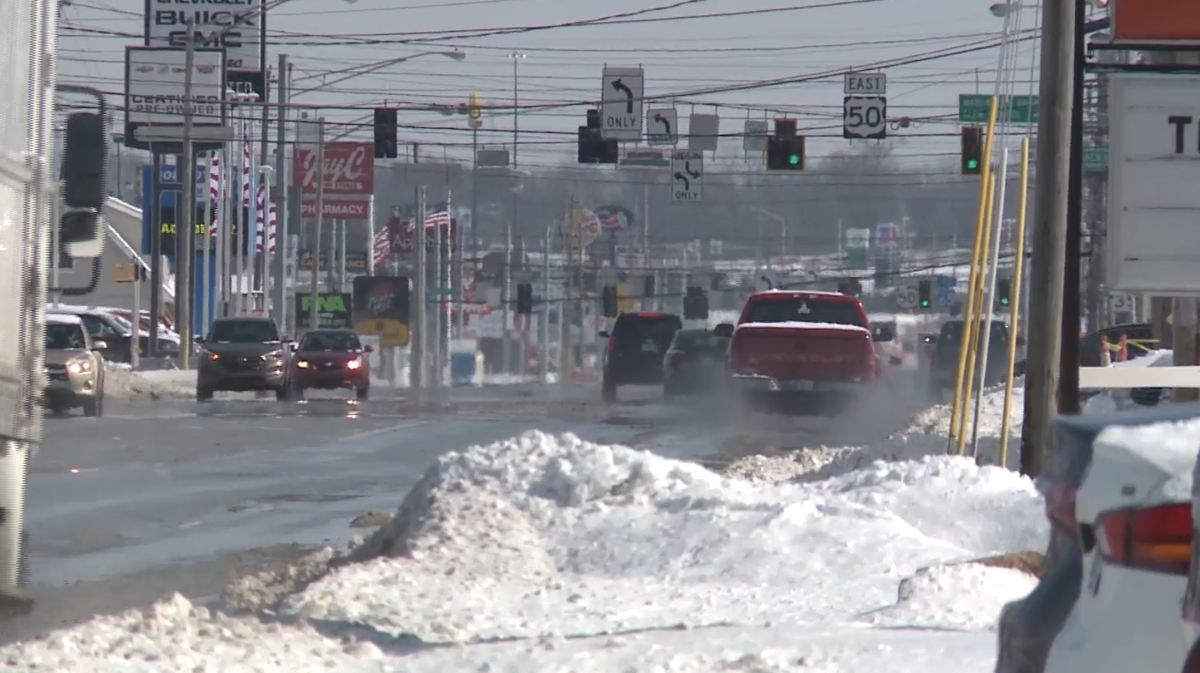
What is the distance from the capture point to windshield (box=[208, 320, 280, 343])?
124ft

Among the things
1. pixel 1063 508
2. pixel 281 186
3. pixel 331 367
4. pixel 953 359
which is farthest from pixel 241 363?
pixel 1063 508

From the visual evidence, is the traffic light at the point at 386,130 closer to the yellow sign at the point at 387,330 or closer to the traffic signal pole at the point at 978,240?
the traffic signal pole at the point at 978,240

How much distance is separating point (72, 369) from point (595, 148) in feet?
47.0

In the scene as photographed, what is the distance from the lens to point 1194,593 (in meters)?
3.72

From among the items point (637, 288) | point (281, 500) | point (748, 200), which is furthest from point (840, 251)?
point (281, 500)

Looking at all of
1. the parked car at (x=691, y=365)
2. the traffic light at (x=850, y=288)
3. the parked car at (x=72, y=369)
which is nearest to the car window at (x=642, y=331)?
the parked car at (x=691, y=365)

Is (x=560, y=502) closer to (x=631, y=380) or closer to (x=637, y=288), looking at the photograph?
(x=631, y=380)

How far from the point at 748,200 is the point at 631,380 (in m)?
115

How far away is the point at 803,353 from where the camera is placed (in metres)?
26.6

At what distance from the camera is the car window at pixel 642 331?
40750 millimetres

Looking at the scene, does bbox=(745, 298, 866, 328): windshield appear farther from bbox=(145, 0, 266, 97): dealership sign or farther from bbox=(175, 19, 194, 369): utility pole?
bbox=(145, 0, 266, 97): dealership sign

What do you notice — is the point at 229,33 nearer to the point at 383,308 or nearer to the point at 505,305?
the point at 383,308

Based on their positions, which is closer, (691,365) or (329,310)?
(691,365)

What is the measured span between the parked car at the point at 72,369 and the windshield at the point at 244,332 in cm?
854
